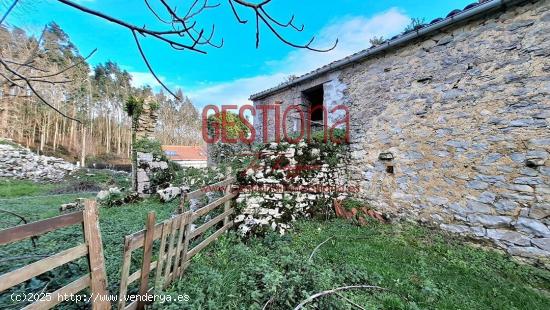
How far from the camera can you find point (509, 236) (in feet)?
11.9

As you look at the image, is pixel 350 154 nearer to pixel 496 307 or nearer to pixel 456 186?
pixel 456 186

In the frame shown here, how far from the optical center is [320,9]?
1.45 m

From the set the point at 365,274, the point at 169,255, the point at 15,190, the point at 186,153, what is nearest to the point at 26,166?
the point at 15,190

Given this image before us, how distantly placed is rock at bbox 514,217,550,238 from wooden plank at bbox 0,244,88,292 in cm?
540

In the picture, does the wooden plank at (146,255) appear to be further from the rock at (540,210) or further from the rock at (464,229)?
the rock at (540,210)

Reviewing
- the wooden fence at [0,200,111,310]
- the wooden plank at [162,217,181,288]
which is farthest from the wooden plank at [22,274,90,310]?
the wooden plank at [162,217,181,288]

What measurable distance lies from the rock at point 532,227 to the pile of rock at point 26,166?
18696mm

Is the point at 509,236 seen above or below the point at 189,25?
below

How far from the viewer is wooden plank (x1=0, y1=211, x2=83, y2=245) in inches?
50.1

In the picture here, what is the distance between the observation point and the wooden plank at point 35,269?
49.3 inches

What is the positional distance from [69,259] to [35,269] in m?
0.21

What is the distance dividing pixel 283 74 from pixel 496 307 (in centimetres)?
769

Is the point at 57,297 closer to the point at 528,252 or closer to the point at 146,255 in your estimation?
Answer: the point at 146,255

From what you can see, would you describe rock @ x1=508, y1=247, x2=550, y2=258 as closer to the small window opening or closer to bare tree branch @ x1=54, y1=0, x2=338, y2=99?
bare tree branch @ x1=54, y1=0, x2=338, y2=99
